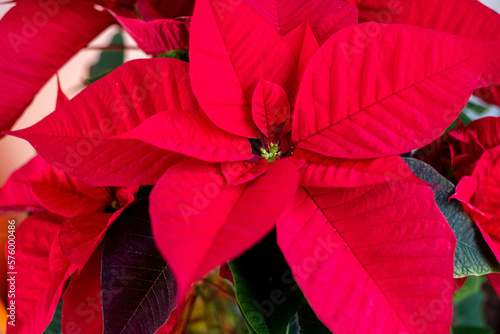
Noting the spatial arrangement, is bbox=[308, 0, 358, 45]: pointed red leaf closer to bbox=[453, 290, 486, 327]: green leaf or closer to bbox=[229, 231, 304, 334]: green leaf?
bbox=[229, 231, 304, 334]: green leaf

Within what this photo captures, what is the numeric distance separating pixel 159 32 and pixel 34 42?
0.36 feet

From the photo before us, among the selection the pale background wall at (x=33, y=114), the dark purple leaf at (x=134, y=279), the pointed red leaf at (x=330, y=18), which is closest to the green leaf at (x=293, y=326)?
the dark purple leaf at (x=134, y=279)

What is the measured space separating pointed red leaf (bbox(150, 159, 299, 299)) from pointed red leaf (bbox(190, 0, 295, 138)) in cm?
4

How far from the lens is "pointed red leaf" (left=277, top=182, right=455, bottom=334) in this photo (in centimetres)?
22

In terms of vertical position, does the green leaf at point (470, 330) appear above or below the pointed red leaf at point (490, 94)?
below

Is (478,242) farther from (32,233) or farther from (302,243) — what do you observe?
(32,233)

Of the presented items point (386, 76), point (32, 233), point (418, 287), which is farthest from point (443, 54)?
point (32, 233)

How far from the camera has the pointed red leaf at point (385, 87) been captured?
0.24 metres

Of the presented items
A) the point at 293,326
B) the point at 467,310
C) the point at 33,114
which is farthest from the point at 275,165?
the point at 33,114

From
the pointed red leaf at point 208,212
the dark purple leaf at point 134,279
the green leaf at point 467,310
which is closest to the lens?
the pointed red leaf at point 208,212

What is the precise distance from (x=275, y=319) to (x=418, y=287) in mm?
117

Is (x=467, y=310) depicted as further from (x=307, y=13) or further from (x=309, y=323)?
(x=307, y=13)

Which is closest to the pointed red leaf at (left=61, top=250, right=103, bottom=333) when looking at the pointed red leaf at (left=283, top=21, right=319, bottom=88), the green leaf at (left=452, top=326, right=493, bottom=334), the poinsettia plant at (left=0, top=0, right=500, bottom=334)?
the poinsettia plant at (left=0, top=0, right=500, bottom=334)

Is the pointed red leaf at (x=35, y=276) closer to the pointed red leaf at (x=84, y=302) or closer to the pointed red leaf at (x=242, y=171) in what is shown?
the pointed red leaf at (x=84, y=302)
